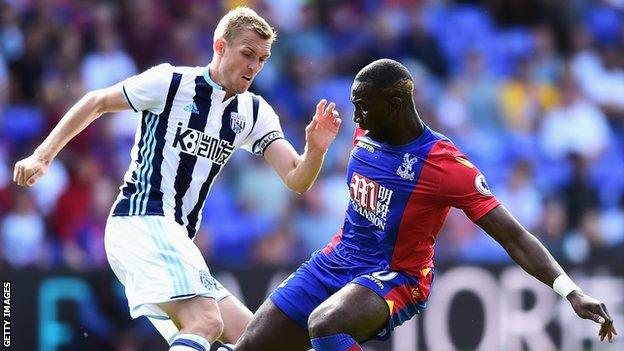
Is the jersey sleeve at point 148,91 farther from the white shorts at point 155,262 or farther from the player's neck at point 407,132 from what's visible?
the player's neck at point 407,132

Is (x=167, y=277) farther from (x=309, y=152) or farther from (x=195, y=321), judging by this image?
(x=309, y=152)

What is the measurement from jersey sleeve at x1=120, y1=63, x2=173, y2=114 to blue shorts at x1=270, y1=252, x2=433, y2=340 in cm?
130

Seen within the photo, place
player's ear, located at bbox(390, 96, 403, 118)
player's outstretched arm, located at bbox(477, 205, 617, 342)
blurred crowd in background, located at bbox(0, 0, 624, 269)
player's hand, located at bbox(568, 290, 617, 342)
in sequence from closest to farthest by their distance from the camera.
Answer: player's hand, located at bbox(568, 290, 617, 342) < player's outstretched arm, located at bbox(477, 205, 617, 342) < player's ear, located at bbox(390, 96, 403, 118) < blurred crowd in background, located at bbox(0, 0, 624, 269)

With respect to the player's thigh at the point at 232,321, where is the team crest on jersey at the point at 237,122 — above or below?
above

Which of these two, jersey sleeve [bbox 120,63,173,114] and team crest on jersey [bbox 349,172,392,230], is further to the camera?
jersey sleeve [bbox 120,63,173,114]

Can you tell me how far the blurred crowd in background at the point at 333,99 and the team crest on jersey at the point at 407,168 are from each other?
5175 mm

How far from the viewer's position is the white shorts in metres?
6.92

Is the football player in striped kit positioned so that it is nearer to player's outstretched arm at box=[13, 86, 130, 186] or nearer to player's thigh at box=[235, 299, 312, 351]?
player's outstretched arm at box=[13, 86, 130, 186]

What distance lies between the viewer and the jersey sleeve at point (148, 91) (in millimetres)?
7188

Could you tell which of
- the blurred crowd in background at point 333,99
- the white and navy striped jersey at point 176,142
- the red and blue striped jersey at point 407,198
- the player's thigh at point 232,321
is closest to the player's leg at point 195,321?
the player's thigh at point 232,321

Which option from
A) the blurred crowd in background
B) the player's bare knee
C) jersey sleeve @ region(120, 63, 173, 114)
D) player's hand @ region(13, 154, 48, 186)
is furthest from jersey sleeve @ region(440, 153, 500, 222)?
the blurred crowd in background

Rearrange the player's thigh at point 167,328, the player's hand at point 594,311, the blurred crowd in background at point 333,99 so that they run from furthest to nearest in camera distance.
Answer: the blurred crowd in background at point 333,99 < the player's thigh at point 167,328 < the player's hand at point 594,311

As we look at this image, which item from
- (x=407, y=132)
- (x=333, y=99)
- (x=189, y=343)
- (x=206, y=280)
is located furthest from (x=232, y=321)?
(x=333, y=99)

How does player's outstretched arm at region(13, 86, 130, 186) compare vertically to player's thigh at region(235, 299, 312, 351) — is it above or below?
above
